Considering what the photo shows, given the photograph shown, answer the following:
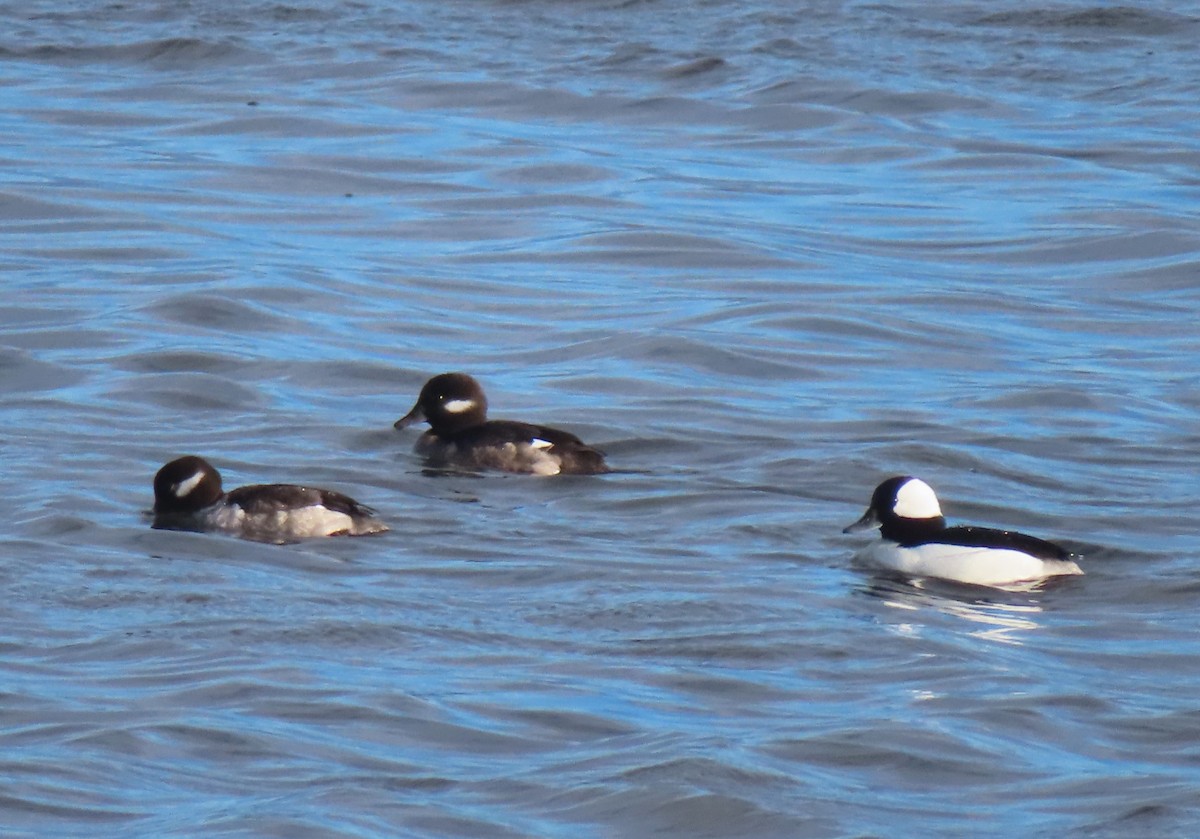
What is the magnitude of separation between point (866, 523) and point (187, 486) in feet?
9.99

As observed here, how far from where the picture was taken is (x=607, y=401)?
1423 cm

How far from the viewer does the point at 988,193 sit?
21.0 meters

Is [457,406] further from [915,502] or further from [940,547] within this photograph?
[940,547]

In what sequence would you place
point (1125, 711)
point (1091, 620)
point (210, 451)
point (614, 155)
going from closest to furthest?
point (1125, 711)
point (1091, 620)
point (210, 451)
point (614, 155)

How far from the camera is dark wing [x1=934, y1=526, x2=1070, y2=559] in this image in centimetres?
1010

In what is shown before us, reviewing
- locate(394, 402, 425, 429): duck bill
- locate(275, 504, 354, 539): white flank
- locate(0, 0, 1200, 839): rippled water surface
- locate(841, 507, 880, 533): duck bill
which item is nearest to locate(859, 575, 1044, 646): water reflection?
locate(0, 0, 1200, 839): rippled water surface

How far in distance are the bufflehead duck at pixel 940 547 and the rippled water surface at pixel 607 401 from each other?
12cm

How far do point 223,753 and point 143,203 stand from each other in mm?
13354

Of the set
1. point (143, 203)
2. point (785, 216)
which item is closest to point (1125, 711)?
point (785, 216)

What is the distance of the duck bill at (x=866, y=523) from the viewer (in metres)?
10.8

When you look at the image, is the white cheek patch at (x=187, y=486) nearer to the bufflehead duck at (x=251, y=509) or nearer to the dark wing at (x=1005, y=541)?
the bufflehead duck at (x=251, y=509)

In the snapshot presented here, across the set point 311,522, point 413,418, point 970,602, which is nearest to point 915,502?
point 970,602

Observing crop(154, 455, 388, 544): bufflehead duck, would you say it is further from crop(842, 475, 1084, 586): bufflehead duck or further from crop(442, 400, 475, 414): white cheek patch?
crop(842, 475, 1084, 586): bufflehead duck

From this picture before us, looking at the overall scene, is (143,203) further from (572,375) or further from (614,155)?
(572,375)
